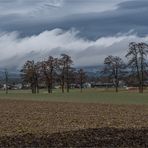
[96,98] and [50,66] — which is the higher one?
[50,66]

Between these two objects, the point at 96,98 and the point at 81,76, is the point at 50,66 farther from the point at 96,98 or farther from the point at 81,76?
the point at 96,98

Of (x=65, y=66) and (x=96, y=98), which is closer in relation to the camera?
(x=96, y=98)

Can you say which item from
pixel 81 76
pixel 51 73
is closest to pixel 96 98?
pixel 51 73

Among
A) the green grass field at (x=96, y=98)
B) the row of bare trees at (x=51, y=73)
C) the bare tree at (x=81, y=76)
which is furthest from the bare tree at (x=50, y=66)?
the green grass field at (x=96, y=98)

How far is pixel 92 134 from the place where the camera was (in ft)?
51.0

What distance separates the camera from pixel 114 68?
437 ft

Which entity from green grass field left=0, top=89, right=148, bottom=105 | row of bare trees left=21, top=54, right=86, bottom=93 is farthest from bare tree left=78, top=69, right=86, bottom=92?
green grass field left=0, top=89, right=148, bottom=105

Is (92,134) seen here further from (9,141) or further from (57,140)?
(9,141)

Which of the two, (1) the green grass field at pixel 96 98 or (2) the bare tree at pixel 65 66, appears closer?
(1) the green grass field at pixel 96 98

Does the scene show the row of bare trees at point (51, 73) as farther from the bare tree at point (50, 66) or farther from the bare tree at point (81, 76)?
the bare tree at point (81, 76)

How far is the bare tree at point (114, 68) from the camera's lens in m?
132

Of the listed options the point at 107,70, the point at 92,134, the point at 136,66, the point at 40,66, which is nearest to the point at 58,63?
the point at 40,66

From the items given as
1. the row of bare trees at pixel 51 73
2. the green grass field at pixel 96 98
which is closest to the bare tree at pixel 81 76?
the row of bare trees at pixel 51 73

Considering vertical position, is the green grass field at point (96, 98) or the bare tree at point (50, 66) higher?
the bare tree at point (50, 66)
